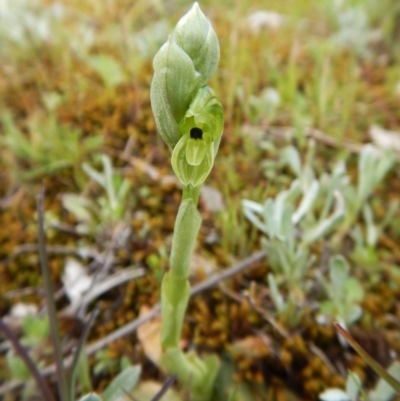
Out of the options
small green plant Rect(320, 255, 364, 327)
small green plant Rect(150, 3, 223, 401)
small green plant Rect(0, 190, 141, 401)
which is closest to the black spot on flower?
small green plant Rect(150, 3, 223, 401)

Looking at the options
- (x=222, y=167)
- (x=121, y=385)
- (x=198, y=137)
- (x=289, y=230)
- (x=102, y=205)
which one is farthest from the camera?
(x=222, y=167)

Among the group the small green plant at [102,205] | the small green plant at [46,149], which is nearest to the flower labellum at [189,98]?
the small green plant at [102,205]

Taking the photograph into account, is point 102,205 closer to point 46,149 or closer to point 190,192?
point 46,149

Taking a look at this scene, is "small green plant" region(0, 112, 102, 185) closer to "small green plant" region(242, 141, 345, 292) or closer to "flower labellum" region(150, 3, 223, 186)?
"small green plant" region(242, 141, 345, 292)

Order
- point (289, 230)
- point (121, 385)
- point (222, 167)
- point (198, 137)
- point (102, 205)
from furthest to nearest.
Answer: point (222, 167), point (102, 205), point (289, 230), point (121, 385), point (198, 137)

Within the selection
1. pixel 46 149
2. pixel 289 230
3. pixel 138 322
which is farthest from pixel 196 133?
pixel 46 149

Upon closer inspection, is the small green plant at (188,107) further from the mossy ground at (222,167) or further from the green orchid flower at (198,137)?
the mossy ground at (222,167)

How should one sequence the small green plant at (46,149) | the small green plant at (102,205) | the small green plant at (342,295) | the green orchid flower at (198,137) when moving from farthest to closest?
the small green plant at (46,149)
the small green plant at (102,205)
the small green plant at (342,295)
the green orchid flower at (198,137)

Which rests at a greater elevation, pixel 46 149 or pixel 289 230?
pixel 46 149
